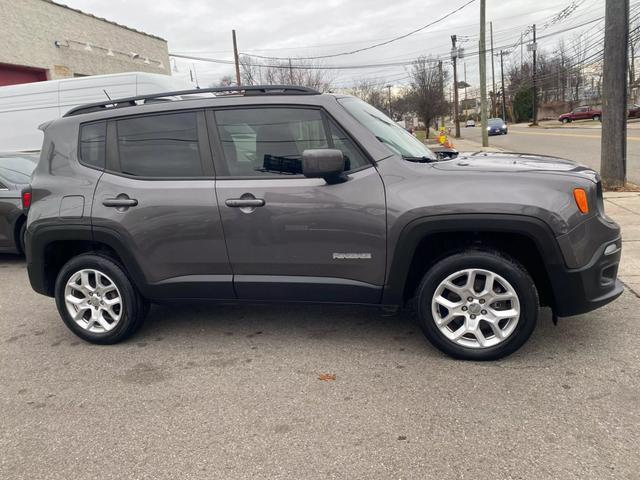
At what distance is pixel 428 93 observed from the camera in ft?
136

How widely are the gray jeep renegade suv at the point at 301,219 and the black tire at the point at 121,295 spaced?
1 cm

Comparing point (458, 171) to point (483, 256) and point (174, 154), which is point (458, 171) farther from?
point (174, 154)

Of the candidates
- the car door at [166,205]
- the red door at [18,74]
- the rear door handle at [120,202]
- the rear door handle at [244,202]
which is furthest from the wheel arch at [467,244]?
the red door at [18,74]

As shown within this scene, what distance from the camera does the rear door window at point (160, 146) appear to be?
383 centimetres

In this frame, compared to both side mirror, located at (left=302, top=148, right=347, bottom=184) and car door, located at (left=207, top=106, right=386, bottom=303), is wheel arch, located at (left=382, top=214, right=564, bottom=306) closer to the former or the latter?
car door, located at (left=207, top=106, right=386, bottom=303)

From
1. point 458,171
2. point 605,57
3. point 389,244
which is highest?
point 605,57

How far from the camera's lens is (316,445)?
270 cm

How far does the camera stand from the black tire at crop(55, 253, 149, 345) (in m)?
4.03

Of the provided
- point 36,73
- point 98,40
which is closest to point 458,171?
point 36,73

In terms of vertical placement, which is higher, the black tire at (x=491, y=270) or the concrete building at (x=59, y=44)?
the concrete building at (x=59, y=44)

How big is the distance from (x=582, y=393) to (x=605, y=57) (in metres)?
8.22

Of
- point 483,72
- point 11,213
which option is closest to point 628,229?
point 11,213

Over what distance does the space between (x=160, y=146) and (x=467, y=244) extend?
232 centimetres

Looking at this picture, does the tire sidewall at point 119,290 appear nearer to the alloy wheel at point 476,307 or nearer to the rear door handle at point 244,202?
the rear door handle at point 244,202
